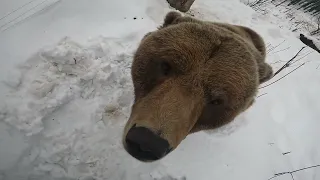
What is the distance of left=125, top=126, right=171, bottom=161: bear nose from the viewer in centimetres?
170

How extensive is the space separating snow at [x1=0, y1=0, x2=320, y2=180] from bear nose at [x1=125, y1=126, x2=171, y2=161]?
1.46 meters

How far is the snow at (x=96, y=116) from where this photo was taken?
304cm

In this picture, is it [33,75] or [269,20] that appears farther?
[269,20]

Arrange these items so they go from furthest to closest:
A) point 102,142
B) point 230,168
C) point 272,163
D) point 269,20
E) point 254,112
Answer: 1. point 269,20
2. point 254,112
3. point 272,163
4. point 230,168
5. point 102,142

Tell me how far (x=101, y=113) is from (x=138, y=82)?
48.1 inches

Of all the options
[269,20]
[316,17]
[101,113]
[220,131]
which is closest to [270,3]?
[269,20]

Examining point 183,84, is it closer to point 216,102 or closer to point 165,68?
point 165,68

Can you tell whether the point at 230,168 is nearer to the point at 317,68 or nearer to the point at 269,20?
the point at 317,68

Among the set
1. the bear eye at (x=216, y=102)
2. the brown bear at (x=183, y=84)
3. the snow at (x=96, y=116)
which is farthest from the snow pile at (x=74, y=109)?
the bear eye at (x=216, y=102)

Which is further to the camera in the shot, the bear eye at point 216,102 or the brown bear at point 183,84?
the bear eye at point 216,102

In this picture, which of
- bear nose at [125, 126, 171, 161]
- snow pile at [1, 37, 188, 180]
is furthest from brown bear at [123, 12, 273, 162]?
snow pile at [1, 37, 188, 180]

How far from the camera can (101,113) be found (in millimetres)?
3455

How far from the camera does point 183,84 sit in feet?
6.67

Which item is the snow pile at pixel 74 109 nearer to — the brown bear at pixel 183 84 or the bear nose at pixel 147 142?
the brown bear at pixel 183 84
